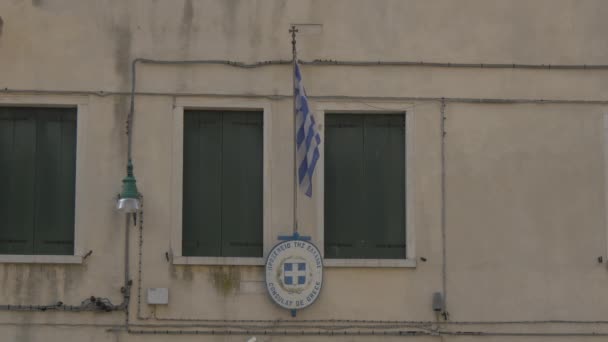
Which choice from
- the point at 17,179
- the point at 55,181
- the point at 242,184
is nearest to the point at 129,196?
the point at 55,181

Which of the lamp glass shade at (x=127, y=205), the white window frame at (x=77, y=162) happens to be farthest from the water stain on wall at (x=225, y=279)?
the white window frame at (x=77, y=162)

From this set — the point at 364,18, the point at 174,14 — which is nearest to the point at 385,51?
the point at 364,18

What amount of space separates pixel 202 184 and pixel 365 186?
2000 millimetres

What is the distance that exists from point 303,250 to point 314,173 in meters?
0.97

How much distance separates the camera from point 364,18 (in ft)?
51.6

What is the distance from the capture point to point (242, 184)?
15562mm

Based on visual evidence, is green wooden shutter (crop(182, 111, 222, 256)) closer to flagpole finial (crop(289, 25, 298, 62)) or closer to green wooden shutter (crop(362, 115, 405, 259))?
flagpole finial (crop(289, 25, 298, 62))

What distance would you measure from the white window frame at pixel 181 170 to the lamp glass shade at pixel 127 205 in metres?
0.58

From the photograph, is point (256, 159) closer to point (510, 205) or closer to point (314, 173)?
point (314, 173)

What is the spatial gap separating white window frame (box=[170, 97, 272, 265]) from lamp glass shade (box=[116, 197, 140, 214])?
1.90ft

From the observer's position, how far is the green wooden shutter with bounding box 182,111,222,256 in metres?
15.4

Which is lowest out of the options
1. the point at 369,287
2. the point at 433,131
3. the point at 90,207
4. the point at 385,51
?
the point at 369,287

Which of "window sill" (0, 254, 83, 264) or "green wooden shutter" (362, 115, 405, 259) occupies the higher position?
"green wooden shutter" (362, 115, 405, 259)

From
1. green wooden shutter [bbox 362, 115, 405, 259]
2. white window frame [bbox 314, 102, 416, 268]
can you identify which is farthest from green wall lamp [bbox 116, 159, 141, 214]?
green wooden shutter [bbox 362, 115, 405, 259]
